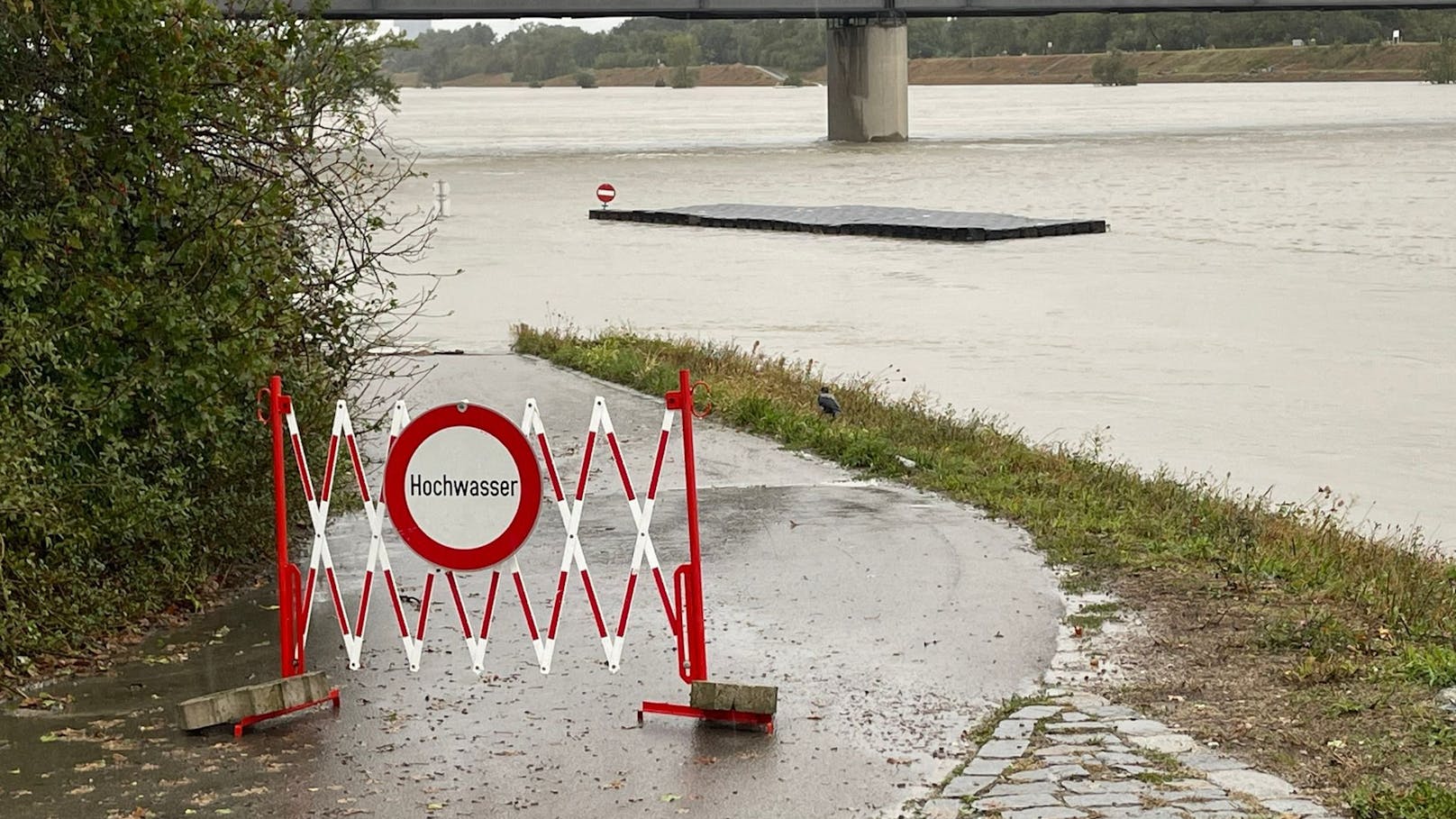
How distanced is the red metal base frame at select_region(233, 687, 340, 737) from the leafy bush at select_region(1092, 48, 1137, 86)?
183 metres

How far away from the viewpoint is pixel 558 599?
7.05m

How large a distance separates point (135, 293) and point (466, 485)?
2.10m

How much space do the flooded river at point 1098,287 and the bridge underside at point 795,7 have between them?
18.4 feet

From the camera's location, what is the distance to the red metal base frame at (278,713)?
22.6 ft

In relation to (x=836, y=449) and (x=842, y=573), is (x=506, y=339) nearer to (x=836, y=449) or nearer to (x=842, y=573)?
(x=836, y=449)

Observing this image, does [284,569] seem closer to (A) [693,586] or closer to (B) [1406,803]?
(A) [693,586]

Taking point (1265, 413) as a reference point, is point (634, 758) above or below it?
above

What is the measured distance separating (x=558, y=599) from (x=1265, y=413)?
37.9ft

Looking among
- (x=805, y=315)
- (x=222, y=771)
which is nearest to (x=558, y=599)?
(x=222, y=771)

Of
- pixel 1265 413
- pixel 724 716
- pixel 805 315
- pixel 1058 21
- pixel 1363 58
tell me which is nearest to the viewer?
pixel 724 716

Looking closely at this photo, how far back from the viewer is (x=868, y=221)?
130 feet

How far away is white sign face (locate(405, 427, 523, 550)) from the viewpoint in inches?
271

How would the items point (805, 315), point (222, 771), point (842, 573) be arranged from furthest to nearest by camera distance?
point (805, 315) < point (842, 573) < point (222, 771)

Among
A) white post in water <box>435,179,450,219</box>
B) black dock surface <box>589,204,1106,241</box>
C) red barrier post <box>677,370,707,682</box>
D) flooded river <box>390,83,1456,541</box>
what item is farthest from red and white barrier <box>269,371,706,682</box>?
white post in water <box>435,179,450,219</box>
